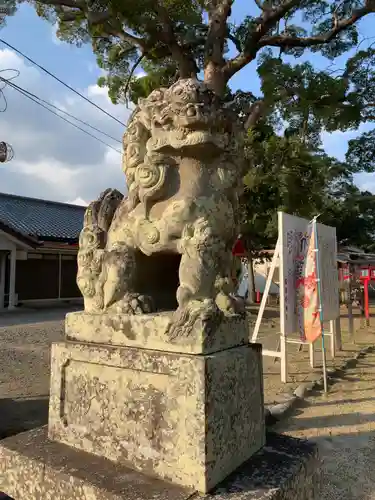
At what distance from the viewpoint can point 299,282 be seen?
15.8 ft

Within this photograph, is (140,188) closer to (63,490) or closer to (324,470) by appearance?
(63,490)

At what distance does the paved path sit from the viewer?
2568mm

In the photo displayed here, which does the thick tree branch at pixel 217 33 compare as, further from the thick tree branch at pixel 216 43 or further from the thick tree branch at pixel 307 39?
the thick tree branch at pixel 307 39

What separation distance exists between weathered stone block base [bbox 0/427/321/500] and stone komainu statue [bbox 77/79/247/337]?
24.4 inches

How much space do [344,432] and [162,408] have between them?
8.56 feet

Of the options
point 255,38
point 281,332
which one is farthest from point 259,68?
point 281,332

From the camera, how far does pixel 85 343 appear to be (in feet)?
5.80

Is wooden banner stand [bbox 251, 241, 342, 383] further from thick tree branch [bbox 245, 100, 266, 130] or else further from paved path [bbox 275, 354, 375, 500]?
thick tree branch [bbox 245, 100, 266, 130]

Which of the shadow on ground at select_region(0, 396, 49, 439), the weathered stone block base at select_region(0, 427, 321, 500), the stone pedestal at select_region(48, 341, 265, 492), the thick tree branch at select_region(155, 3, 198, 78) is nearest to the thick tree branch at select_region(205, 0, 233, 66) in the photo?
the thick tree branch at select_region(155, 3, 198, 78)

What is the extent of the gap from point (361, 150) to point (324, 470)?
9362 mm

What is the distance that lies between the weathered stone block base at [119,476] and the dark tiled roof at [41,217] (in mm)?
12710

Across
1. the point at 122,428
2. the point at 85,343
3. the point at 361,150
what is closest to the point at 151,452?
the point at 122,428

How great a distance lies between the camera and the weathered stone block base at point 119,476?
137cm

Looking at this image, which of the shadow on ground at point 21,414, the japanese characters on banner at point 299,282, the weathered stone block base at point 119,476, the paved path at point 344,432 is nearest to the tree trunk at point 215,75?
the japanese characters on banner at point 299,282
